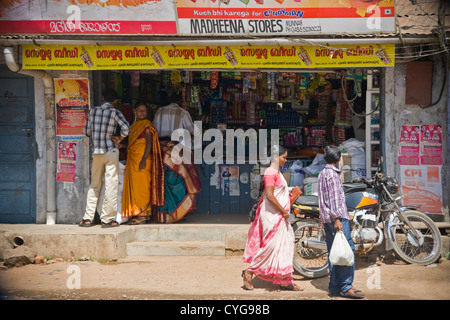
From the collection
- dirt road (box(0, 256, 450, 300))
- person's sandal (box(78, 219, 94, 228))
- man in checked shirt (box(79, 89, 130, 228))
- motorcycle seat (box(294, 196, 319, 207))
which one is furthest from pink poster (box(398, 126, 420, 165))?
person's sandal (box(78, 219, 94, 228))

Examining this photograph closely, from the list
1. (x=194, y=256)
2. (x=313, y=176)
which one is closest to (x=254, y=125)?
(x=313, y=176)

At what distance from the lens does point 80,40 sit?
7.32 meters

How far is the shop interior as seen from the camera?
849 centimetres

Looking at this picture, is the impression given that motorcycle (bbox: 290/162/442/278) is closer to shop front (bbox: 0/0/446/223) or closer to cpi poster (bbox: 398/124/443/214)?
cpi poster (bbox: 398/124/443/214)

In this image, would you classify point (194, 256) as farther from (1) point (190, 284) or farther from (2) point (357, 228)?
(2) point (357, 228)

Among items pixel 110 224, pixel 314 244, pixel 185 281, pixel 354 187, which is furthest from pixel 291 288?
pixel 110 224

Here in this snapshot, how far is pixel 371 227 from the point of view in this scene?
638cm

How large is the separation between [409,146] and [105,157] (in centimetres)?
462

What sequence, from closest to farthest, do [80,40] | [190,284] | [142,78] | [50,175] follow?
[190,284]
[80,40]
[50,175]
[142,78]

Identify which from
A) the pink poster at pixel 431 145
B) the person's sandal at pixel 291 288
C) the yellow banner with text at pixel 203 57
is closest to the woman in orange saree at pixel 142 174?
the yellow banner with text at pixel 203 57

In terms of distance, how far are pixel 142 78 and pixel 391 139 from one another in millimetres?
4517

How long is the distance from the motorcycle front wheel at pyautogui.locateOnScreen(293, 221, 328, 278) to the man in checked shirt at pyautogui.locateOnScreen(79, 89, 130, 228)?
3012 mm

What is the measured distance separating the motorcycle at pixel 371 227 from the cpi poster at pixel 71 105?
376 centimetres

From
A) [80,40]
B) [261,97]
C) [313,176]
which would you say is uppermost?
[80,40]
